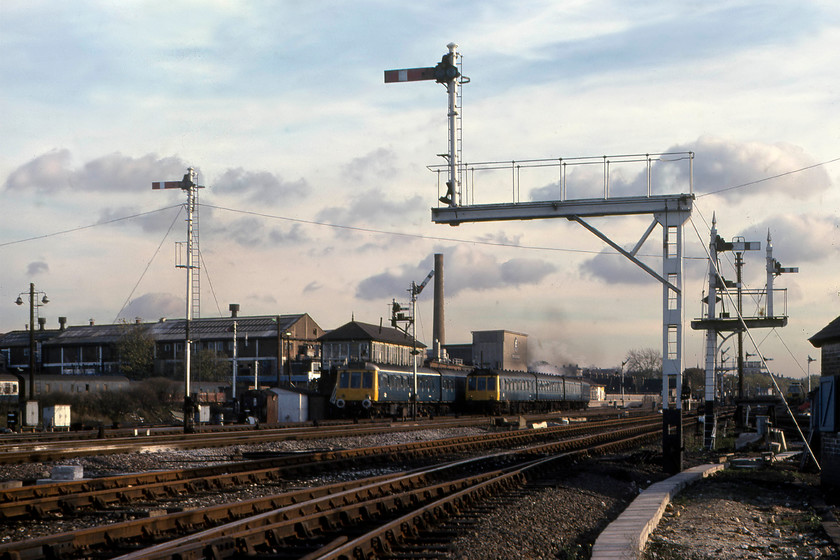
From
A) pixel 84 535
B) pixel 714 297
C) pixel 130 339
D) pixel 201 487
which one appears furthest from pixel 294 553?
pixel 130 339

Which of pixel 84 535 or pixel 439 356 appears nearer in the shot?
pixel 84 535

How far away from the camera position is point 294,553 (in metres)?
9.71

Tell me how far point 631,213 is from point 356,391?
2685cm

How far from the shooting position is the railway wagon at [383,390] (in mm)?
45688

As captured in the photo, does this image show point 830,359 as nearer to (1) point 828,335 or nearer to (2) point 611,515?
(1) point 828,335

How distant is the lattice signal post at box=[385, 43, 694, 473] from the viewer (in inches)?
805

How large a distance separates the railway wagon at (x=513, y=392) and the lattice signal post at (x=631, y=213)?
1369 inches

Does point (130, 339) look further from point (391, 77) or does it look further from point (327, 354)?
point (391, 77)

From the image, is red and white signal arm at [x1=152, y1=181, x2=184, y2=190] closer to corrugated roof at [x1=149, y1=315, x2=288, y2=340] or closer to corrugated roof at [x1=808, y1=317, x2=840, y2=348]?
corrugated roof at [x1=808, y1=317, x2=840, y2=348]

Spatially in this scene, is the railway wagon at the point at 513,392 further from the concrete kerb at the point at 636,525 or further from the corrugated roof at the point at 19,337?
the corrugated roof at the point at 19,337

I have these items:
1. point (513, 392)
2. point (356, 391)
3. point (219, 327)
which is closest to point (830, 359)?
point (356, 391)

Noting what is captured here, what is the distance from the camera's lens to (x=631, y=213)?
69.1 ft

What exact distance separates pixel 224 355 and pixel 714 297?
193ft

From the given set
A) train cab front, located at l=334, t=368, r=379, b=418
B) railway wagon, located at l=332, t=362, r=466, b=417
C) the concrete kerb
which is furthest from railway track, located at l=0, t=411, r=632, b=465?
the concrete kerb
